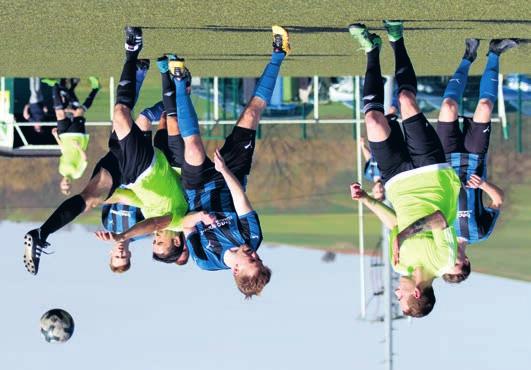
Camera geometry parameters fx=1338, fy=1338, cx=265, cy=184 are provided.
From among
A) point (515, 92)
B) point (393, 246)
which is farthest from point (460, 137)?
point (515, 92)

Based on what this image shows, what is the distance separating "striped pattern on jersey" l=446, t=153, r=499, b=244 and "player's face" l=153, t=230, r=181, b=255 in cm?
194

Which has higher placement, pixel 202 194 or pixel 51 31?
pixel 51 31

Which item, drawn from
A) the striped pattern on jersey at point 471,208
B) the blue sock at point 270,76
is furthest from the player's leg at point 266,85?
the striped pattern on jersey at point 471,208

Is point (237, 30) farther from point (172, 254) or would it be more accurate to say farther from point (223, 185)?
point (172, 254)

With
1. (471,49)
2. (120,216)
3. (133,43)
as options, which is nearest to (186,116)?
(133,43)

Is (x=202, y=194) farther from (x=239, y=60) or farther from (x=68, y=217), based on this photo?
(x=239, y=60)

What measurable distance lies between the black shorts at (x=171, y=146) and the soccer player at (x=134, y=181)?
191 millimetres

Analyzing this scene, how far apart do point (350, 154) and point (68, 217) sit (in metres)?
17.0

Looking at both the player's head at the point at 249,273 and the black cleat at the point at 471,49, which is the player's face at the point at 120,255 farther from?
the black cleat at the point at 471,49

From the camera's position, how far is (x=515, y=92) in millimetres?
19109

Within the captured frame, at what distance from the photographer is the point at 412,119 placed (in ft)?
27.3

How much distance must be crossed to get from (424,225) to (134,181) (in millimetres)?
2270

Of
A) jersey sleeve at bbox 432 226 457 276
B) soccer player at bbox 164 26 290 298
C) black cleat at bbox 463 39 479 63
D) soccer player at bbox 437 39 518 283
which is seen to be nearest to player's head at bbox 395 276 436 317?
jersey sleeve at bbox 432 226 457 276

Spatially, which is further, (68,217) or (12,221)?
(12,221)
